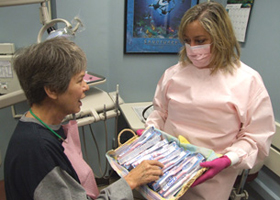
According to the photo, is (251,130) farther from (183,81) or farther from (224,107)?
(183,81)

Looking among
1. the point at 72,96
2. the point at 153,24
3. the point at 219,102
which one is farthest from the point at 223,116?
the point at 153,24

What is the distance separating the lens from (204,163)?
34.3 inches

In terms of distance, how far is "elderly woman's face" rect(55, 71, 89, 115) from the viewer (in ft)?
2.58

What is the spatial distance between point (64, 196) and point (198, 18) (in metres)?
0.91

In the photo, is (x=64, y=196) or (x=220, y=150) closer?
(x=64, y=196)

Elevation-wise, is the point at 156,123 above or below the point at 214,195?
above

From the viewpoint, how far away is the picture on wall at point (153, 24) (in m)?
1.83

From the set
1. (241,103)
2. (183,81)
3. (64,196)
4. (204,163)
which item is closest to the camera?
(64,196)

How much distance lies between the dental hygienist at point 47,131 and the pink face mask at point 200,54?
0.54 meters

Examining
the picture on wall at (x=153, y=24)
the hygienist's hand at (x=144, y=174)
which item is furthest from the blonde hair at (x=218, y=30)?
the picture on wall at (x=153, y=24)

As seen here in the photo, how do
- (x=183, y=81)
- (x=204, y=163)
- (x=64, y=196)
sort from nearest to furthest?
(x=64, y=196)
(x=204, y=163)
(x=183, y=81)

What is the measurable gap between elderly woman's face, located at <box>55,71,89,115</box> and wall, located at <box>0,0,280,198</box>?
1.06m

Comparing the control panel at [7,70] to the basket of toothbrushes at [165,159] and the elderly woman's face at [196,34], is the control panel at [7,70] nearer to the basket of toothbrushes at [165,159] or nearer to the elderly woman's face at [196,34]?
the basket of toothbrushes at [165,159]

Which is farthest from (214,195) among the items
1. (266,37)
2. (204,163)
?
(266,37)
